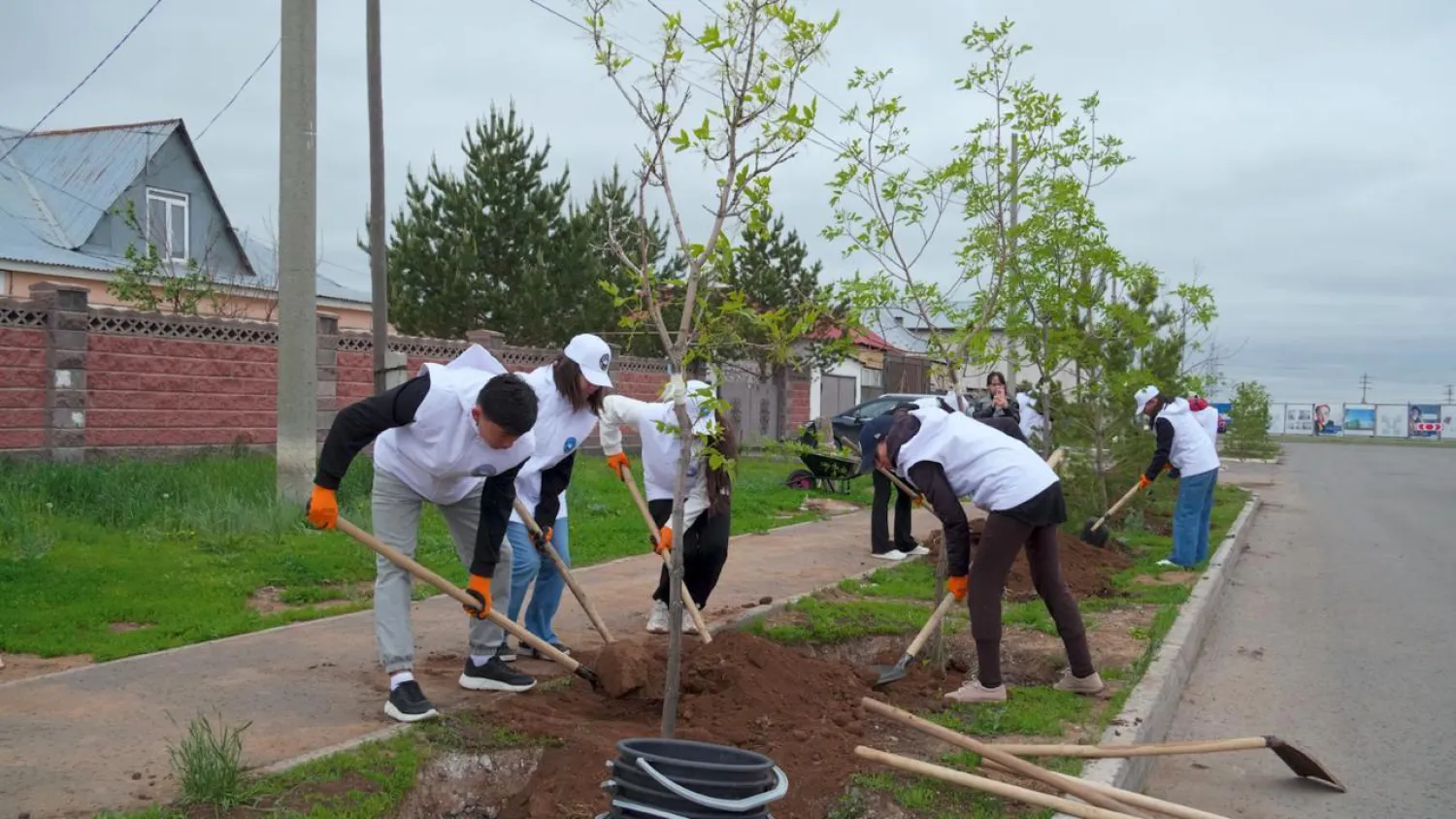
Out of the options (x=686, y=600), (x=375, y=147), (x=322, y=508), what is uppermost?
(x=375, y=147)

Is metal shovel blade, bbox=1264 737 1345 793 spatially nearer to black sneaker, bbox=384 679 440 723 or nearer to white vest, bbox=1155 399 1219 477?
black sneaker, bbox=384 679 440 723

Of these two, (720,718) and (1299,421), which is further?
(1299,421)

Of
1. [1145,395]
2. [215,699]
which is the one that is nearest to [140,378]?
[215,699]

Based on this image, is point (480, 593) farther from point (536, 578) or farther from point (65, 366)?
point (65, 366)

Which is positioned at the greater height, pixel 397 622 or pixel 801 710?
pixel 397 622

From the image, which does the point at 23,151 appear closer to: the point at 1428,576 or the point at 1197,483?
the point at 1197,483

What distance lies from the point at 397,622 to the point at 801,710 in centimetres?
178

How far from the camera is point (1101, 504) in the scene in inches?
462

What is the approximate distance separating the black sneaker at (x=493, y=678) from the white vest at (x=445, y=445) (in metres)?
0.85

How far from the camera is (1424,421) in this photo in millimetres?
64688

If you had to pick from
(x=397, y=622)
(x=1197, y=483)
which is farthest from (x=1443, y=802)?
(x=1197, y=483)

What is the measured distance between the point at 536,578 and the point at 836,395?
2489 cm

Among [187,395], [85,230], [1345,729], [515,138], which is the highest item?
[515,138]

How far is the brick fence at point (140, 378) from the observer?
35.1 feet
